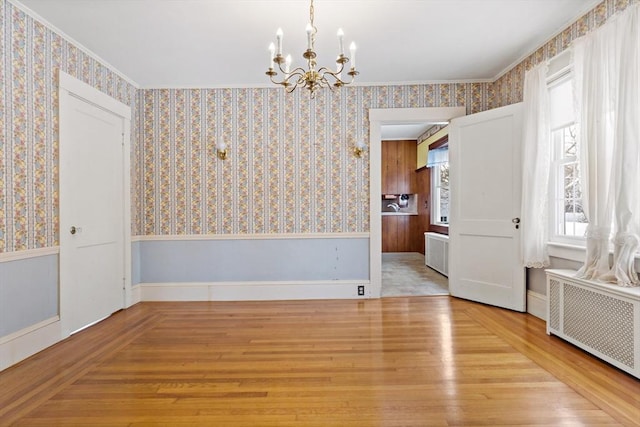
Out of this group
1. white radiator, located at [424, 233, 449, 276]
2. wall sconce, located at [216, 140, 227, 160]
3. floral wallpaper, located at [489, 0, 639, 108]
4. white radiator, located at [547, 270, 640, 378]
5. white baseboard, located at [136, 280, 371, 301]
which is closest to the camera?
white radiator, located at [547, 270, 640, 378]

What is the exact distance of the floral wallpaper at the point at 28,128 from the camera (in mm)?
2377

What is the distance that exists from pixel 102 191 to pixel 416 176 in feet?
20.0

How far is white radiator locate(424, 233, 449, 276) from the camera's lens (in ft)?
17.6

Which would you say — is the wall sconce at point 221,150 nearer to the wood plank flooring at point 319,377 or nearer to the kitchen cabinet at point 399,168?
the wood plank flooring at point 319,377

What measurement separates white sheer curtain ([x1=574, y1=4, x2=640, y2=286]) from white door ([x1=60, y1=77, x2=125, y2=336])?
14.3 feet

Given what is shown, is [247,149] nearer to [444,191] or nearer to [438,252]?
[438,252]

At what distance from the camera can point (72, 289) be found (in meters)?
2.95

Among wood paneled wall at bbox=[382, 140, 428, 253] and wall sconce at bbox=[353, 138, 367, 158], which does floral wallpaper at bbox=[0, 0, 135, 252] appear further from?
wood paneled wall at bbox=[382, 140, 428, 253]

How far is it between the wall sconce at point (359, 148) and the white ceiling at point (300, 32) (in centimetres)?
78

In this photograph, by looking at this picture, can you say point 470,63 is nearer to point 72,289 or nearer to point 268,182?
point 268,182

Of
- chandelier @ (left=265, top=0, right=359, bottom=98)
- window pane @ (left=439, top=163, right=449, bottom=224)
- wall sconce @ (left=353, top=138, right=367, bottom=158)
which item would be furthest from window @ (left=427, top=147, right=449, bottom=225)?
chandelier @ (left=265, top=0, right=359, bottom=98)

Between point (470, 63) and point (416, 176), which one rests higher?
point (470, 63)

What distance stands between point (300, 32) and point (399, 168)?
503cm

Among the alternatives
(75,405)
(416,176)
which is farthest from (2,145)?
(416,176)
